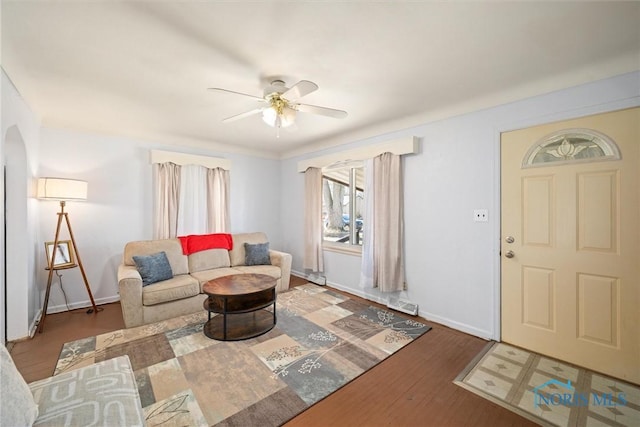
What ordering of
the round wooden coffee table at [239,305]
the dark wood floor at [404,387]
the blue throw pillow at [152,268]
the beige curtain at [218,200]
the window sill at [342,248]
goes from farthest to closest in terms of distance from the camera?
the beige curtain at [218,200]
the window sill at [342,248]
the blue throw pillow at [152,268]
the round wooden coffee table at [239,305]
the dark wood floor at [404,387]

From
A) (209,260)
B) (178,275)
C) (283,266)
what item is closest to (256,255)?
(283,266)

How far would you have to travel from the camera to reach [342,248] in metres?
4.25

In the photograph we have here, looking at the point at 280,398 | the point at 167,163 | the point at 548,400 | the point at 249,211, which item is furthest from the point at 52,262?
the point at 548,400

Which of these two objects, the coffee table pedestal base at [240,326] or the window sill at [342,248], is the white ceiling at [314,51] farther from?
the coffee table pedestal base at [240,326]

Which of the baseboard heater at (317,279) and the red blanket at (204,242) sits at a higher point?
the red blanket at (204,242)

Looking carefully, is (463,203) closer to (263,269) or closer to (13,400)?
(263,269)

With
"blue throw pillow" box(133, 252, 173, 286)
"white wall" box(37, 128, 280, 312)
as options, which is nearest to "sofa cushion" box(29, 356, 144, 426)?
"blue throw pillow" box(133, 252, 173, 286)

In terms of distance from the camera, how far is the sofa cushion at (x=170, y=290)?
2.93 meters

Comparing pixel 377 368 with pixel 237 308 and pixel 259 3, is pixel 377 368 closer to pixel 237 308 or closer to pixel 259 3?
pixel 237 308

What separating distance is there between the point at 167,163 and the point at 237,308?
258 cm

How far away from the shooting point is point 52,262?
118 inches

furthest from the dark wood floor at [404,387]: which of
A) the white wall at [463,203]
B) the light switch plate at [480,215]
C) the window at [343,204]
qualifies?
the window at [343,204]

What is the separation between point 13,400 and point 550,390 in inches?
121

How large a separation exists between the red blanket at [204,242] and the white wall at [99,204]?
2.11 feet
